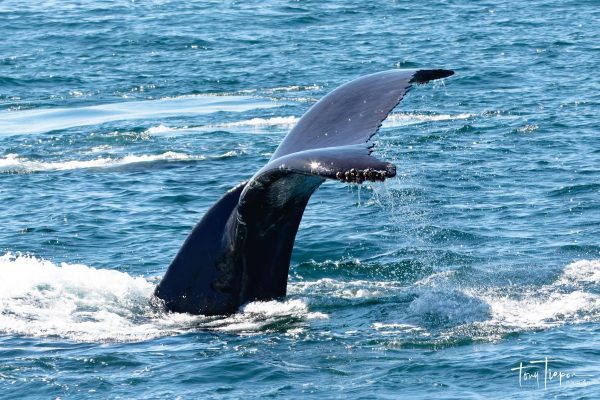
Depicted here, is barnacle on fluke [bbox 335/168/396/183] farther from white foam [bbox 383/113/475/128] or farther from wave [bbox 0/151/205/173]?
white foam [bbox 383/113/475/128]

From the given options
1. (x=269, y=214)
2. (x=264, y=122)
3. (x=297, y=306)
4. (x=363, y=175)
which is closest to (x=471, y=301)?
(x=297, y=306)

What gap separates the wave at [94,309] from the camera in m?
10.1

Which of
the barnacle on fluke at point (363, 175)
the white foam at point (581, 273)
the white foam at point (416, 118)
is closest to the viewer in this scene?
the barnacle on fluke at point (363, 175)

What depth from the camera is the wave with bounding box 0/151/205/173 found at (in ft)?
60.9

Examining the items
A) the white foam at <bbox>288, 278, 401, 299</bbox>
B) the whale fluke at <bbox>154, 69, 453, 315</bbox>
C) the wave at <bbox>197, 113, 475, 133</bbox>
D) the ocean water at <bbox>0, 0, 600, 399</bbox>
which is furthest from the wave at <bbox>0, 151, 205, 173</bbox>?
the whale fluke at <bbox>154, 69, 453, 315</bbox>

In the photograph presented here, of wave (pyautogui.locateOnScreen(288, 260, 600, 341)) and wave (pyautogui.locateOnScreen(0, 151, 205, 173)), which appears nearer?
wave (pyautogui.locateOnScreen(288, 260, 600, 341))

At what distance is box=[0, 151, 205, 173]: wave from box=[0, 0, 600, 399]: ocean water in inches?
2.6

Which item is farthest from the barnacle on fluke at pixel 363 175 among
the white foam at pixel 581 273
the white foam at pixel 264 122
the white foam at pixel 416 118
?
the white foam at pixel 264 122

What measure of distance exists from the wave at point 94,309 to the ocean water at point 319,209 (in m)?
0.03

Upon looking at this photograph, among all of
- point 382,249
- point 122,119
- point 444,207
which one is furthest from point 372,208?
point 122,119

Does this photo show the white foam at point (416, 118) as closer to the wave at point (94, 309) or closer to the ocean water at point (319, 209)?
the ocean water at point (319, 209)

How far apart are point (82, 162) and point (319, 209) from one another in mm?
4818

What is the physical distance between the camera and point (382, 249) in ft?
44.2

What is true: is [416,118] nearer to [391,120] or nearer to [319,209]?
[391,120]
